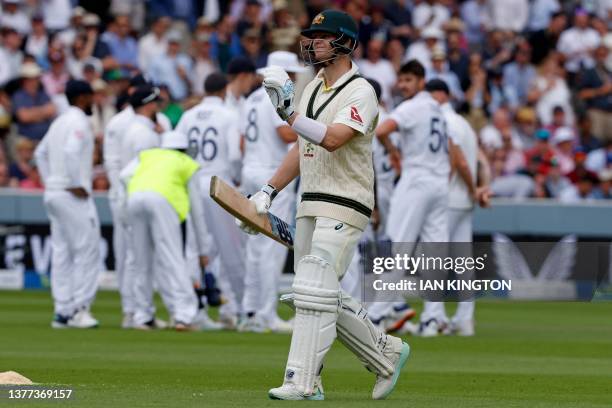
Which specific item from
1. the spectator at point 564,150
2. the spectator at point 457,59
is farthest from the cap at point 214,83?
the spectator at point 457,59

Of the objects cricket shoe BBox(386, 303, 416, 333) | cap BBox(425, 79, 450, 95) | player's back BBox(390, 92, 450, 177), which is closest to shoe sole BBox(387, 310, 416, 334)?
cricket shoe BBox(386, 303, 416, 333)

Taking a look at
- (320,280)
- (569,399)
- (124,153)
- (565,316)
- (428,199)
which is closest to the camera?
(320,280)

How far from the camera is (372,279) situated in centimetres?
1669

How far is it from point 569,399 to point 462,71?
1793 centimetres

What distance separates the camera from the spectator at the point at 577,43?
2834 centimetres

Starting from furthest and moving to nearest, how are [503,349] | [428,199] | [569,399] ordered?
1. [428,199]
2. [503,349]
3. [569,399]

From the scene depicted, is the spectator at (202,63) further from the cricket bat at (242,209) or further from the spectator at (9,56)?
the cricket bat at (242,209)

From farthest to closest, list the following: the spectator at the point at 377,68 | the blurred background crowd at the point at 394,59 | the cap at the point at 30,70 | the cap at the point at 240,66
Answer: the spectator at the point at 377,68 < the blurred background crowd at the point at 394,59 < the cap at the point at 30,70 < the cap at the point at 240,66

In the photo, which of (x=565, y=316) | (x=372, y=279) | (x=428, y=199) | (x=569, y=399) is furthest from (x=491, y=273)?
(x=569, y=399)

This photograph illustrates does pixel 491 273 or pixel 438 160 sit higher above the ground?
pixel 438 160

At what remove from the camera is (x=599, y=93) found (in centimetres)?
2761

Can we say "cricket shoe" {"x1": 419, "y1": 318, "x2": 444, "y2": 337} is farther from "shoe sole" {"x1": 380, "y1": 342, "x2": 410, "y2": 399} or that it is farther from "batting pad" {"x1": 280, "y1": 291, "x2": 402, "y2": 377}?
"batting pad" {"x1": 280, "y1": 291, "x2": 402, "y2": 377}

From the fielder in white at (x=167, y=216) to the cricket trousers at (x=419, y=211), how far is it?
2.02 metres

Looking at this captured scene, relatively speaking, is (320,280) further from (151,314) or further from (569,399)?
(151,314)
